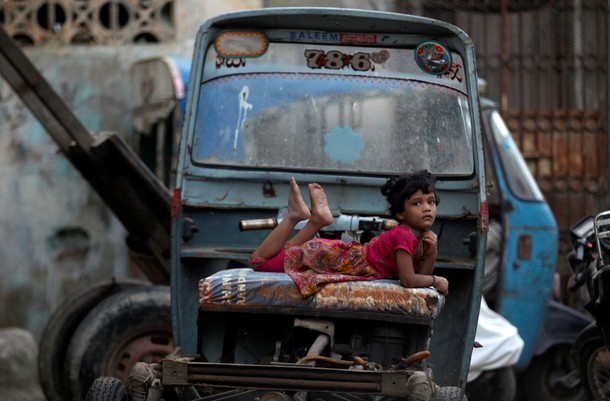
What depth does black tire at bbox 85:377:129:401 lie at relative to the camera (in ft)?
15.8

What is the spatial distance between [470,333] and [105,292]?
2954 millimetres

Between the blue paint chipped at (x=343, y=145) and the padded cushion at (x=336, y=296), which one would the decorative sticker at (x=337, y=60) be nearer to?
the blue paint chipped at (x=343, y=145)

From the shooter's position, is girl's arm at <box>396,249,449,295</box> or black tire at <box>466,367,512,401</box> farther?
black tire at <box>466,367,512,401</box>

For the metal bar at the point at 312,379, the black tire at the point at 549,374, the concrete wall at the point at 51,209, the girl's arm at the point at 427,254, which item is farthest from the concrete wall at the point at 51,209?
the metal bar at the point at 312,379

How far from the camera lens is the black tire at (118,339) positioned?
284 inches

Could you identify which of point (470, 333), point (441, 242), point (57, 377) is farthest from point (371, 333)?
point (57, 377)

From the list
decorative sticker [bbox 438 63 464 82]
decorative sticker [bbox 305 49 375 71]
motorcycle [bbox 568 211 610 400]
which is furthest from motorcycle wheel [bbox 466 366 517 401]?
decorative sticker [bbox 305 49 375 71]

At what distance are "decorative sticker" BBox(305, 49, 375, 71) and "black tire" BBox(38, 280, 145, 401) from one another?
6.88ft

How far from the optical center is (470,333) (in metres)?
5.84

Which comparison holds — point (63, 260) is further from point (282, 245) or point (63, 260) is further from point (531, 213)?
point (282, 245)

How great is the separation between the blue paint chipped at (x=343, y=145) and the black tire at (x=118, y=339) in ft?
5.00

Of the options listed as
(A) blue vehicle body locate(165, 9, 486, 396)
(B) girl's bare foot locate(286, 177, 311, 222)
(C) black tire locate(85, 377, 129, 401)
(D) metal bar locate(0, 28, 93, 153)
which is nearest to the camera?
(C) black tire locate(85, 377, 129, 401)

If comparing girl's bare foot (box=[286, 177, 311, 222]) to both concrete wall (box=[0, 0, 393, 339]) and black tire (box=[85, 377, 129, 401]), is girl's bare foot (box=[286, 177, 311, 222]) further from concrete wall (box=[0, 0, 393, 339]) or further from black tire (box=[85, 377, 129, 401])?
concrete wall (box=[0, 0, 393, 339])

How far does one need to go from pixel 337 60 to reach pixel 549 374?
300 centimetres
